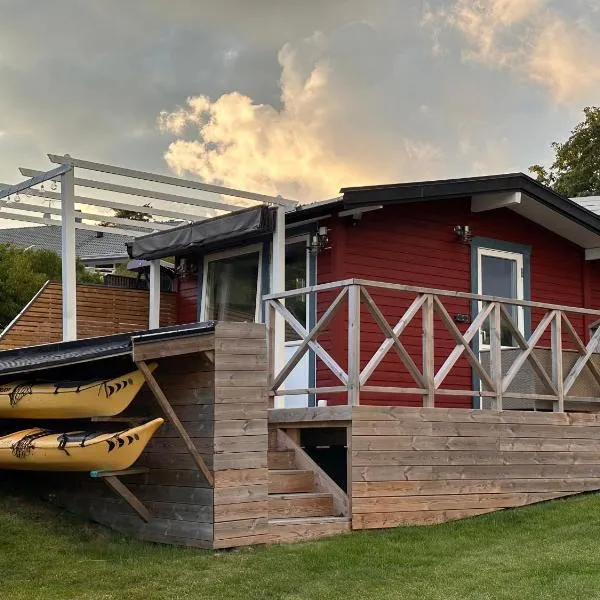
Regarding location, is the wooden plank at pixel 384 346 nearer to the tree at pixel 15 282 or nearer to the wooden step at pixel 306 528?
the wooden step at pixel 306 528

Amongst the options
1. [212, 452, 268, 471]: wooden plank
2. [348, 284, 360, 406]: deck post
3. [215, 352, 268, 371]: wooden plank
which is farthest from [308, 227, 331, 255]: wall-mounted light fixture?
[212, 452, 268, 471]: wooden plank

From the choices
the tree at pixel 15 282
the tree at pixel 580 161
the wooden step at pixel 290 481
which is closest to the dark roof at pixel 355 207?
the wooden step at pixel 290 481

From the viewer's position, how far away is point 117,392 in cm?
595

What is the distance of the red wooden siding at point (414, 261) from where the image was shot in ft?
29.5

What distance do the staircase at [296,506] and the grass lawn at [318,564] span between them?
14 cm

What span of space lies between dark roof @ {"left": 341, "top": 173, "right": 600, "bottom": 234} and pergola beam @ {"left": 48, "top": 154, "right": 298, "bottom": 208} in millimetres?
1112

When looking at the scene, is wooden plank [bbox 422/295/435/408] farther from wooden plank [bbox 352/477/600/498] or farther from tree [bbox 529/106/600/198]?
tree [bbox 529/106/600/198]

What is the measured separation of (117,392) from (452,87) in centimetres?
1253

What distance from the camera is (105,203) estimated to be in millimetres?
9453

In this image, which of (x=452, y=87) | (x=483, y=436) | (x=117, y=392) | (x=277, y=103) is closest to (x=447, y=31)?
(x=452, y=87)

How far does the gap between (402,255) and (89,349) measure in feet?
14.2

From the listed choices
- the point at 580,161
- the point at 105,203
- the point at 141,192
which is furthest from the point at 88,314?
the point at 580,161

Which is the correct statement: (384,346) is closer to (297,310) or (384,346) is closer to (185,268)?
(297,310)

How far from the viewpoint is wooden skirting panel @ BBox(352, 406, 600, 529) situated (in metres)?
6.78
